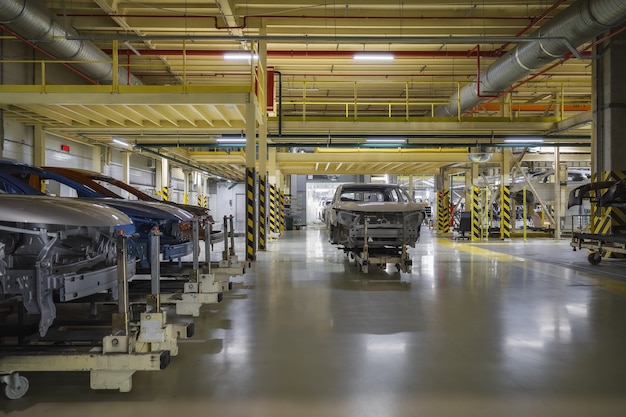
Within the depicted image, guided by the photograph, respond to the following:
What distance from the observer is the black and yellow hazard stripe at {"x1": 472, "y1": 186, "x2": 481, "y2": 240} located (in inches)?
627

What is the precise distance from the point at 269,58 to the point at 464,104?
5912 mm

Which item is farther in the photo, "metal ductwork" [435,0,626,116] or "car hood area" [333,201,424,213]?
"car hood area" [333,201,424,213]

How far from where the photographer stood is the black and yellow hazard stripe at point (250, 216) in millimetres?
9609

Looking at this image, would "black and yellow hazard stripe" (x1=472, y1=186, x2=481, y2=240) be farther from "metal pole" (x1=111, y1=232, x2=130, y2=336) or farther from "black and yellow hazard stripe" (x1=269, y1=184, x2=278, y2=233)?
"metal pole" (x1=111, y1=232, x2=130, y2=336)

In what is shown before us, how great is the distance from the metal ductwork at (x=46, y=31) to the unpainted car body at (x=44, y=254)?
19.6 feet

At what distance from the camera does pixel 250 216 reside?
9859mm

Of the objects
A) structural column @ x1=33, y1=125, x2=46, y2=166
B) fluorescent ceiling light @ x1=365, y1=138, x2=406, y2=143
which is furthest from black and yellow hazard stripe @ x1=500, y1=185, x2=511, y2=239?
structural column @ x1=33, y1=125, x2=46, y2=166

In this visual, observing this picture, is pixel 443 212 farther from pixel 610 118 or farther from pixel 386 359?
pixel 386 359

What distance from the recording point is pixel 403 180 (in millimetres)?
35062

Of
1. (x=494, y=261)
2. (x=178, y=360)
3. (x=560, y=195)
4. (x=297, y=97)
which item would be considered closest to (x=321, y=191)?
(x=297, y=97)

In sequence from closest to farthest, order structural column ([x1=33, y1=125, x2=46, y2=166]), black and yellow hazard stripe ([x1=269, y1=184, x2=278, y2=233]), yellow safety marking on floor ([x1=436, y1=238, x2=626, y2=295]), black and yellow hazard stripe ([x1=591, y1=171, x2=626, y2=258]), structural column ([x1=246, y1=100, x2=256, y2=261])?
yellow safety marking on floor ([x1=436, y1=238, x2=626, y2=295])
structural column ([x1=246, y1=100, x2=256, y2=261])
black and yellow hazard stripe ([x1=591, y1=171, x2=626, y2=258])
structural column ([x1=33, y1=125, x2=46, y2=166])
black and yellow hazard stripe ([x1=269, y1=184, x2=278, y2=233])

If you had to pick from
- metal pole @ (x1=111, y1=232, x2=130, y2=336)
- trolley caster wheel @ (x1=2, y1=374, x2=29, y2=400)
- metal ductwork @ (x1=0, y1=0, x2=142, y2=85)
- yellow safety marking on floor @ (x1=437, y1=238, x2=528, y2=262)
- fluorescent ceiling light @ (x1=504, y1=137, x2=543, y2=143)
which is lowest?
yellow safety marking on floor @ (x1=437, y1=238, x2=528, y2=262)

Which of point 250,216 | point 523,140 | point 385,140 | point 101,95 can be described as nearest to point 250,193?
point 250,216

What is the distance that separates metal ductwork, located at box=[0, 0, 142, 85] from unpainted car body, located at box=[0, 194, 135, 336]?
598 centimetres
